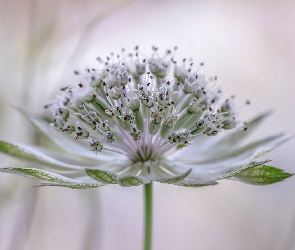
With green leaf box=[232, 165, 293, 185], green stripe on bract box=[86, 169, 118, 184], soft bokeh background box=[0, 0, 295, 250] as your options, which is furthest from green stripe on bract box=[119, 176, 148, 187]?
soft bokeh background box=[0, 0, 295, 250]

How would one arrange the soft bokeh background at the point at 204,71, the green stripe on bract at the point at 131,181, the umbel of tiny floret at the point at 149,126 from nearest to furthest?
the green stripe on bract at the point at 131,181, the umbel of tiny floret at the point at 149,126, the soft bokeh background at the point at 204,71

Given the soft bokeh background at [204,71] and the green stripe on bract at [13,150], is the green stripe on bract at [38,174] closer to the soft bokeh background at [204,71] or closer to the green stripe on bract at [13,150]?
the green stripe on bract at [13,150]

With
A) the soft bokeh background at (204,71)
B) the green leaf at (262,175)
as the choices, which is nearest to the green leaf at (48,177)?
the green leaf at (262,175)

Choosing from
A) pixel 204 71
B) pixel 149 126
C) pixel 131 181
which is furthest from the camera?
pixel 204 71

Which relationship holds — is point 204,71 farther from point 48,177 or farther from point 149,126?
point 48,177

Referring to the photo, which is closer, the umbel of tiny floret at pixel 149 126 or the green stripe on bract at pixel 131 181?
the green stripe on bract at pixel 131 181

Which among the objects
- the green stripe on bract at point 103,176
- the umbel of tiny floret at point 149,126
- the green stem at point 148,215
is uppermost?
the umbel of tiny floret at point 149,126

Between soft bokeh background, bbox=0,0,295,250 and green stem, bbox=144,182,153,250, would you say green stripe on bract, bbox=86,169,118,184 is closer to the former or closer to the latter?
green stem, bbox=144,182,153,250

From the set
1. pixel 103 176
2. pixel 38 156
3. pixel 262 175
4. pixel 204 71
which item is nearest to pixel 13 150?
pixel 38 156
